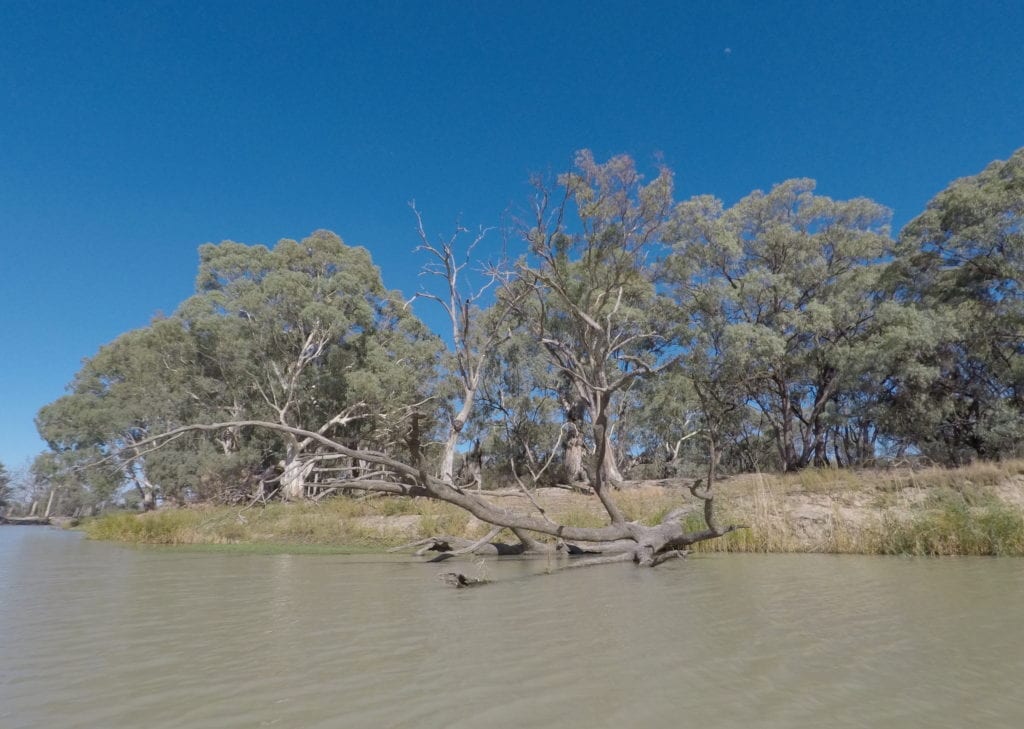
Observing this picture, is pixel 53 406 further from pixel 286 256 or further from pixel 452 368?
pixel 452 368

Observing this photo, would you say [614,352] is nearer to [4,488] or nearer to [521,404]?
[521,404]

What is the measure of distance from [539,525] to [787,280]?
61.1ft

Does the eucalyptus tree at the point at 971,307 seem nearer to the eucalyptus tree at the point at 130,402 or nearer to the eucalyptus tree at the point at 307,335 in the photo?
the eucalyptus tree at the point at 307,335

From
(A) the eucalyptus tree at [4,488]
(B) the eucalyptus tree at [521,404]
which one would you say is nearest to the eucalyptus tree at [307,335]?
(B) the eucalyptus tree at [521,404]

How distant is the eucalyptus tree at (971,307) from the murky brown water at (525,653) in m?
15.1

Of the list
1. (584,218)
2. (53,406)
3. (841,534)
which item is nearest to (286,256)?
(584,218)

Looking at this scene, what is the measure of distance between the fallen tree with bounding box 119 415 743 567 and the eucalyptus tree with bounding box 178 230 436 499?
51.5 feet

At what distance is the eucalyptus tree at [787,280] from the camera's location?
22484 mm

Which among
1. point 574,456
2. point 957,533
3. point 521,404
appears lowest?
point 957,533

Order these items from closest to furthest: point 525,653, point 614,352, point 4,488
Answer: point 525,653, point 614,352, point 4,488

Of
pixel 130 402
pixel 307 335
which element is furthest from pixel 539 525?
pixel 130 402

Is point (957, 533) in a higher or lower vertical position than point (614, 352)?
lower

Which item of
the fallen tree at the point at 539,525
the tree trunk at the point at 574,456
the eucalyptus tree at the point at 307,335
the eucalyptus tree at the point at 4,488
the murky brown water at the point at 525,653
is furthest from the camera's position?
the eucalyptus tree at the point at 4,488

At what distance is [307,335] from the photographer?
28703 mm
